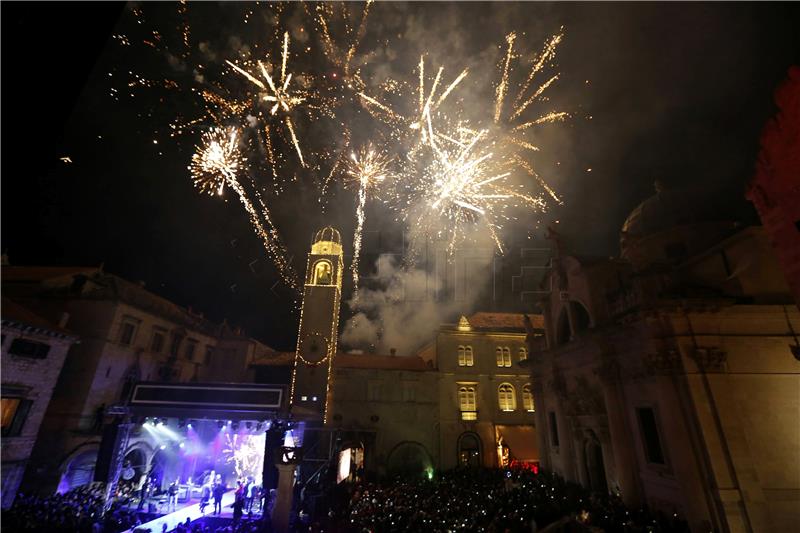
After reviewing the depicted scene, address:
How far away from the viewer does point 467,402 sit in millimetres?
31969

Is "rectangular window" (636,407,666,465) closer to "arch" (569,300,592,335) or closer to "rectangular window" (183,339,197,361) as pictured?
"arch" (569,300,592,335)

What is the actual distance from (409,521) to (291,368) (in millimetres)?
24181

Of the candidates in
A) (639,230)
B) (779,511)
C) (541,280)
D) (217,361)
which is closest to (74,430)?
(217,361)

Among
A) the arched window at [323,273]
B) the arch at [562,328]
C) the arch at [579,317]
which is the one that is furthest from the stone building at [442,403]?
the arch at [579,317]

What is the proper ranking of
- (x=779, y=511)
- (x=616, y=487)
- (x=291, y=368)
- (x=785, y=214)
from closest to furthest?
(x=785, y=214) < (x=779, y=511) < (x=616, y=487) < (x=291, y=368)

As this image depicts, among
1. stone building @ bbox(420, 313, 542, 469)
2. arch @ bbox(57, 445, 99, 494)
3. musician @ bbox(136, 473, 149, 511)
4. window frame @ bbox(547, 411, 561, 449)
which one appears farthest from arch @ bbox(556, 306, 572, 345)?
arch @ bbox(57, 445, 99, 494)

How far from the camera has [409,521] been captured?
1305 centimetres

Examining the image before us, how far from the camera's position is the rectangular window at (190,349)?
3169cm

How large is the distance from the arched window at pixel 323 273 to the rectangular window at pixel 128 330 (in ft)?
43.9

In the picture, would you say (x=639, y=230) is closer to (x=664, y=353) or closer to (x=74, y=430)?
(x=664, y=353)

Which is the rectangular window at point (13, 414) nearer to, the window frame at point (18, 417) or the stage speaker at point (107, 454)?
the window frame at point (18, 417)

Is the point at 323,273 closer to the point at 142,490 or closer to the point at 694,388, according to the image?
the point at 142,490

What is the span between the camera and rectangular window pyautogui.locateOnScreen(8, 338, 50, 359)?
1828 cm

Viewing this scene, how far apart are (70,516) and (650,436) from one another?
77.1ft
